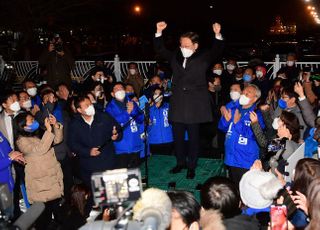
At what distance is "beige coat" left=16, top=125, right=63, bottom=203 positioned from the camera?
5078mm

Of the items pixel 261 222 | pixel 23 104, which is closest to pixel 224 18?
pixel 23 104

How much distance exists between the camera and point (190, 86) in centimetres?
636

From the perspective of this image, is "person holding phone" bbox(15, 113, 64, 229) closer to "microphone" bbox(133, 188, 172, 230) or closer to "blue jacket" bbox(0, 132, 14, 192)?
"blue jacket" bbox(0, 132, 14, 192)

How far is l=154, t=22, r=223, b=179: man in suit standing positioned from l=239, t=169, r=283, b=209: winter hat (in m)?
2.96

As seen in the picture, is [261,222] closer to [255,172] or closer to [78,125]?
[255,172]

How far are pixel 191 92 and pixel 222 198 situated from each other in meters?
3.26

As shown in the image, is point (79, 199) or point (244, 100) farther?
point (244, 100)

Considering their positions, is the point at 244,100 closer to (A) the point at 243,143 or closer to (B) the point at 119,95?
(A) the point at 243,143

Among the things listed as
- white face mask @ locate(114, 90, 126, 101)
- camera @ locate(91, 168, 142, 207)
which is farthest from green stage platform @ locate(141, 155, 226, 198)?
camera @ locate(91, 168, 142, 207)

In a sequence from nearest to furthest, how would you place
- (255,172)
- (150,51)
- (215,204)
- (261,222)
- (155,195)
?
1. (155,195)
2. (215,204)
3. (255,172)
4. (261,222)
5. (150,51)

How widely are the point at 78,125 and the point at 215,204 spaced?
2.80 meters

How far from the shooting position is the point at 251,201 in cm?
339

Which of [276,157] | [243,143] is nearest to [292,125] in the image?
[276,157]

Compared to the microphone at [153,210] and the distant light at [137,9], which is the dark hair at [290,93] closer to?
the microphone at [153,210]
